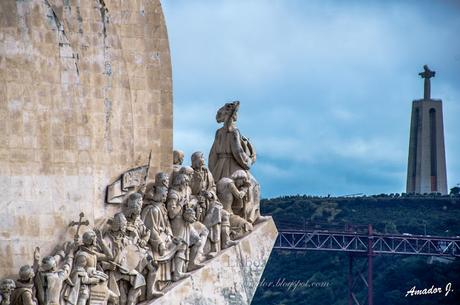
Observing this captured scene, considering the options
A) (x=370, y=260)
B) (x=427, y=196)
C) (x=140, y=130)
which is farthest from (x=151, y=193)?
(x=427, y=196)

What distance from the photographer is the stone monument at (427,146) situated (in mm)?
74688

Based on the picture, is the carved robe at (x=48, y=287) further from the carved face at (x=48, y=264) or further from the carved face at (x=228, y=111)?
the carved face at (x=228, y=111)

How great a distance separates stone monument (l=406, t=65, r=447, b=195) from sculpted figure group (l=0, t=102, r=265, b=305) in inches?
1445

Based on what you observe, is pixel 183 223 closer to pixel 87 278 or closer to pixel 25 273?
pixel 87 278

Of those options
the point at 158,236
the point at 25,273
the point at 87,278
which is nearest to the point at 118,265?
the point at 87,278

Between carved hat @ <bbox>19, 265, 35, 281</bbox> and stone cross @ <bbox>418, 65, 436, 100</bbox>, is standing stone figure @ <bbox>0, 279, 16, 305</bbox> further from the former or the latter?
stone cross @ <bbox>418, 65, 436, 100</bbox>

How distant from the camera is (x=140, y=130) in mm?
35719

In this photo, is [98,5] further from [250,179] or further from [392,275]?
[392,275]

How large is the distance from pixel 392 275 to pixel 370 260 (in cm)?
412

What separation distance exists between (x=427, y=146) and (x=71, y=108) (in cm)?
4139

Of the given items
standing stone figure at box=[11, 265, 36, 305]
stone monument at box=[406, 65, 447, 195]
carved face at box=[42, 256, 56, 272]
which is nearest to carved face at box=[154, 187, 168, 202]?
carved face at box=[42, 256, 56, 272]

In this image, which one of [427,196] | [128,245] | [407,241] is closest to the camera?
[128,245]

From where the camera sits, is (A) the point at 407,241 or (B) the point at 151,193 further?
(A) the point at 407,241

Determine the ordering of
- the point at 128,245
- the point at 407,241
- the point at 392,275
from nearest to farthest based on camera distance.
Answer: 1. the point at 128,245
2. the point at 407,241
3. the point at 392,275
